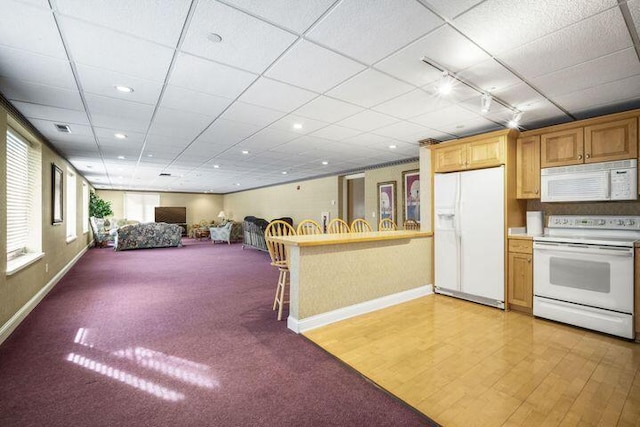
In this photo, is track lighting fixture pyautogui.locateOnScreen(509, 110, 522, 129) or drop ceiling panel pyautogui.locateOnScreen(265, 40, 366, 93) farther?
track lighting fixture pyautogui.locateOnScreen(509, 110, 522, 129)

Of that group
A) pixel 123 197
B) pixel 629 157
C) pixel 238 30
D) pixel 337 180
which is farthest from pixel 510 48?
pixel 123 197

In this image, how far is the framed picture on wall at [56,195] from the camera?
4.73 metres

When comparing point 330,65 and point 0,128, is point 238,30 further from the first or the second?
point 0,128

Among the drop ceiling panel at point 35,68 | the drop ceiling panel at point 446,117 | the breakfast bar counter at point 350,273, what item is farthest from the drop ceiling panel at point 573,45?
the drop ceiling panel at point 35,68

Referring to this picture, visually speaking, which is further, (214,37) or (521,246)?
(521,246)

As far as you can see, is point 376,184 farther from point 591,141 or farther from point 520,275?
point 591,141

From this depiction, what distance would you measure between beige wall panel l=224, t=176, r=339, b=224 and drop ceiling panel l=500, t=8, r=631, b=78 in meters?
6.32

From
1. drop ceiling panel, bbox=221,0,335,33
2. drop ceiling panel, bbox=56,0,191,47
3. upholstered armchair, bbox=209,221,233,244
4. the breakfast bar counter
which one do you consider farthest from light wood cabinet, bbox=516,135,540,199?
upholstered armchair, bbox=209,221,233,244

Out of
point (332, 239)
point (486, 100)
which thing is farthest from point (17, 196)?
point (486, 100)

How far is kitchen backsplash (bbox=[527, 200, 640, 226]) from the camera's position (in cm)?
328

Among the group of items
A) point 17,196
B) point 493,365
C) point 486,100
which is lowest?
point 493,365

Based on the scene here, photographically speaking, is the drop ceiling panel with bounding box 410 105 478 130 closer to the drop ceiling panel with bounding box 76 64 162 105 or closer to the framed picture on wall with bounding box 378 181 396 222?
the drop ceiling panel with bounding box 76 64 162 105

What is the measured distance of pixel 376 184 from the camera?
7328 millimetres

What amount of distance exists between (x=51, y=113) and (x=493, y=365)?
17.0 feet
